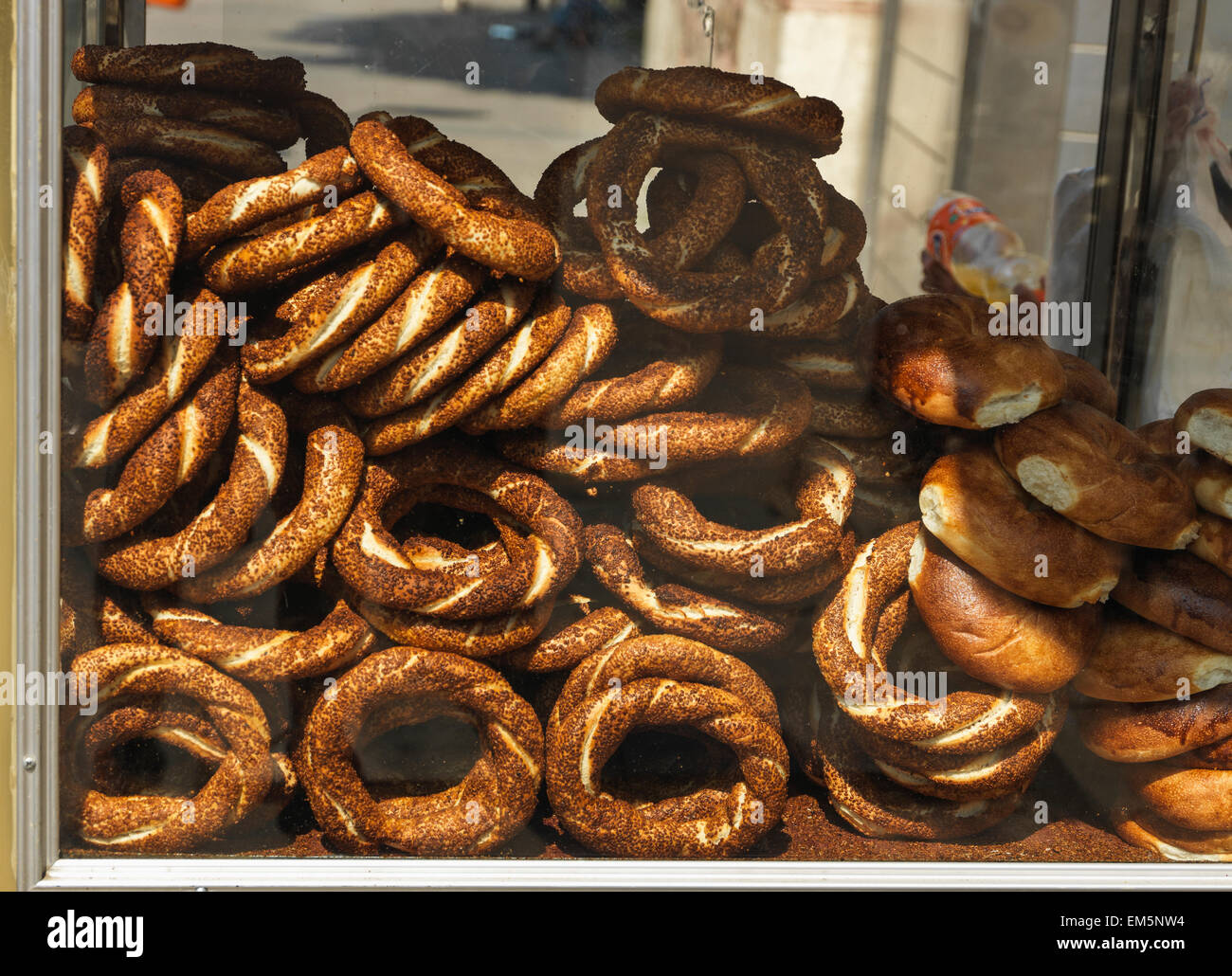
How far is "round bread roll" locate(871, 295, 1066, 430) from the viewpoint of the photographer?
7.89 feet

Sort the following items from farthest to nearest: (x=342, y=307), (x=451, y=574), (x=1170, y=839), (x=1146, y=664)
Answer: (x=1170, y=839)
(x=1146, y=664)
(x=451, y=574)
(x=342, y=307)

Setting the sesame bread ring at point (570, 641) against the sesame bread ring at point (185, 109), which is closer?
the sesame bread ring at point (185, 109)

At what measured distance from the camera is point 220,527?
237 centimetres

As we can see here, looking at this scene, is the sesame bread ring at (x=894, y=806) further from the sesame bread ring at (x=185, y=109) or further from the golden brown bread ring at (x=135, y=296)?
the sesame bread ring at (x=185, y=109)

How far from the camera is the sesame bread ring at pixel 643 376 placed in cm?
250

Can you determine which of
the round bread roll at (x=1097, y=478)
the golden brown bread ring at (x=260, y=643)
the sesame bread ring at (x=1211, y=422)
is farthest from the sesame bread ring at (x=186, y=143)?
the sesame bread ring at (x=1211, y=422)

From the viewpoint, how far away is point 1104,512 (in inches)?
93.2

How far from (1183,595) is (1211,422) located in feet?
1.39

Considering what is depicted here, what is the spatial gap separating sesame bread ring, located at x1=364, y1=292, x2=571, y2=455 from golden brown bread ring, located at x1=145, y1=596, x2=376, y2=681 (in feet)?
1.49

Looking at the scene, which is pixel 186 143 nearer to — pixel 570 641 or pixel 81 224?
pixel 81 224

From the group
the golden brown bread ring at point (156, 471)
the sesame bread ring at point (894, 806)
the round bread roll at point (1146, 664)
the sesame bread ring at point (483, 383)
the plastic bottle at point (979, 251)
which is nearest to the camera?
the golden brown bread ring at point (156, 471)

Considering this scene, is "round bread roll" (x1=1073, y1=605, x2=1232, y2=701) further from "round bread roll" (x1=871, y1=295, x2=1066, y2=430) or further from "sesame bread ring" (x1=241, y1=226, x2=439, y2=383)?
"sesame bread ring" (x1=241, y1=226, x2=439, y2=383)

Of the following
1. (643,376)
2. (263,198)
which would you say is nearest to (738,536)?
(643,376)

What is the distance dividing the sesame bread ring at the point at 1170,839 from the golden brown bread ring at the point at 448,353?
202 cm
